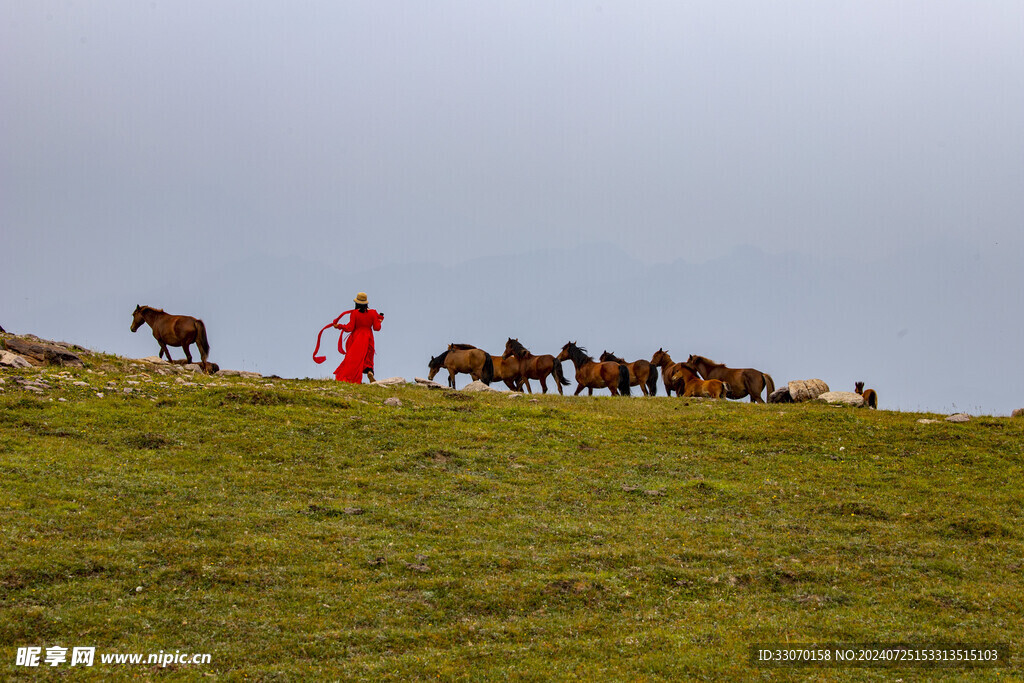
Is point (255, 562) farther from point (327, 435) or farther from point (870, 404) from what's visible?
point (870, 404)

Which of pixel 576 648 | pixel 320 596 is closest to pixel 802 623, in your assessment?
pixel 576 648

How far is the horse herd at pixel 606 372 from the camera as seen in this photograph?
34938 millimetres

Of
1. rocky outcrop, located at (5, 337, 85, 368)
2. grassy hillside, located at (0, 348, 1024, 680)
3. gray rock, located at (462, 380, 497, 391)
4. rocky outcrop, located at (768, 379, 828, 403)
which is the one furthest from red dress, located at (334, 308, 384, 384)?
rocky outcrop, located at (768, 379, 828, 403)

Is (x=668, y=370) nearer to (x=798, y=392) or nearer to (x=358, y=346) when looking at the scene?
(x=798, y=392)

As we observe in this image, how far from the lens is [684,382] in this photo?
3500 cm

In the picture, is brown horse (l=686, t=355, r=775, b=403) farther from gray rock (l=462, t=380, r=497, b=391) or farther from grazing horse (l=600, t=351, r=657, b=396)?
gray rock (l=462, t=380, r=497, b=391)

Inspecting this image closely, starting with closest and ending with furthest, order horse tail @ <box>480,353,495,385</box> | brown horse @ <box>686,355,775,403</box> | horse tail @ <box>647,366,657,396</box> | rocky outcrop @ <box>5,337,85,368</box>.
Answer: rocky outcrop @ <box>5,337,85,368</box>
brown horse @ <box>686,355,775,403</box>
horse tail @ <box>647,366,657,396</box>
horse tail @ <box>480,353,495,385</box>

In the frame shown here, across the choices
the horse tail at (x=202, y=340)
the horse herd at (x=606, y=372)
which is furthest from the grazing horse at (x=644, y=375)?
the horse tail at (x=202, y=340)

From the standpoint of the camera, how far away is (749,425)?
83.3ft

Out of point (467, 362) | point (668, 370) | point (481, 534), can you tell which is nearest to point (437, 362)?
point (467, 362)

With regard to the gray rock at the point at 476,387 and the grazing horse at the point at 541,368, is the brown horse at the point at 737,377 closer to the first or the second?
the grazing horse at the point at 541,368

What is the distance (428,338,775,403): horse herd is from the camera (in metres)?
34.9

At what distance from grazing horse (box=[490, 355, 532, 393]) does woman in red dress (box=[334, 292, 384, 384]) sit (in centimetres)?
680

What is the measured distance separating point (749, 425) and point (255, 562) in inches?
577
